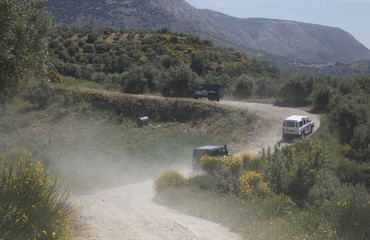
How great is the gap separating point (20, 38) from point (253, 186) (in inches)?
320

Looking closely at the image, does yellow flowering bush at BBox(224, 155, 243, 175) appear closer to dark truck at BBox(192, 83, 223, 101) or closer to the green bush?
the green bush

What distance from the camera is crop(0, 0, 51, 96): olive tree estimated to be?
11773 mm

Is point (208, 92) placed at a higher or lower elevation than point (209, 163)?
lower

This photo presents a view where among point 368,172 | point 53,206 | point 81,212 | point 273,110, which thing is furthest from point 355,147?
point 53,206

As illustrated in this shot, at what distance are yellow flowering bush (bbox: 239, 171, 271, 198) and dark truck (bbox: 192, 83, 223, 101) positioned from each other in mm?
30845

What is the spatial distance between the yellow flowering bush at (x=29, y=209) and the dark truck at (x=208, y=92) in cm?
3688

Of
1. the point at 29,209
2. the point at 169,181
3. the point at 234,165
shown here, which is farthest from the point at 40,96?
the point at 29,209

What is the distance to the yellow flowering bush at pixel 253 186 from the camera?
14.2m

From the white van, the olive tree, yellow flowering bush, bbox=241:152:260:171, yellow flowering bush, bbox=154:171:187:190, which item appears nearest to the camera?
the olive tree

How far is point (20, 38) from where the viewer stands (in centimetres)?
1295

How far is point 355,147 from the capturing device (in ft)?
101

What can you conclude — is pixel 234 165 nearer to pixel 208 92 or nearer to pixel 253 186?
pixel 253 186

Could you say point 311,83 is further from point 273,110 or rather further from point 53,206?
point 53,206

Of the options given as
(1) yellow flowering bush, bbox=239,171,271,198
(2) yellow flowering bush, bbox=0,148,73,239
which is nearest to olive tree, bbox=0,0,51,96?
(2) yellow flowering bush, bbox=0,148,73,239
